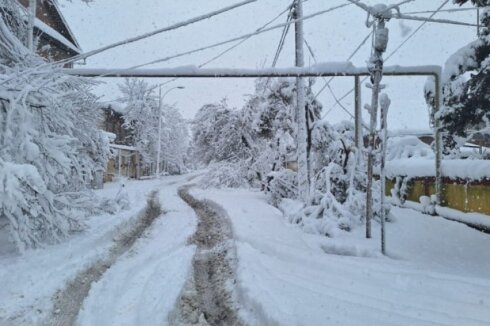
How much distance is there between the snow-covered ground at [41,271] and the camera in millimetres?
4227

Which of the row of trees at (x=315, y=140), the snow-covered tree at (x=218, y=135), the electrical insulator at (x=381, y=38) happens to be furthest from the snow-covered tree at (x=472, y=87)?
the snow-covered tree at (x=218, y=135)

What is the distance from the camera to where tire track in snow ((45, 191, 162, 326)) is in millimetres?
4199

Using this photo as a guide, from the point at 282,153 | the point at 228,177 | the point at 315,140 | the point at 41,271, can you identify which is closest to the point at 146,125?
the point at 228,177

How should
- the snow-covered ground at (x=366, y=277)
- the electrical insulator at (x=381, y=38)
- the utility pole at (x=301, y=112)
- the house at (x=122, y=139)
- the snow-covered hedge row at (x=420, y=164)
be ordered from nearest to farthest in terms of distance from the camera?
the snow-covered ground at (x=366, y=277) → the electrical insulator at (x=381, y=38) → the snow-covered hedge row at (x=420, y=164) → the utility pole at (x=301, y=112) → the house at (x=122, y=139)

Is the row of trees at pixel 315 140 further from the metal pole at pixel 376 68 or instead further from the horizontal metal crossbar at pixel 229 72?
the horizontal metal crossbar at pixel 229 72

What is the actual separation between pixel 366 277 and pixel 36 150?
5.33 metres

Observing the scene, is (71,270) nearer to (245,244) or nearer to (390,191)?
(245,244)

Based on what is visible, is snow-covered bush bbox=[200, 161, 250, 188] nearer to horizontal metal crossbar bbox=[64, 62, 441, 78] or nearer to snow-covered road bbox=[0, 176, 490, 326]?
snow-covered road bbox=[0, 176, 490, 326]

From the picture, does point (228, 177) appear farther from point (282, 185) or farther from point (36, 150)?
point (36, 150)

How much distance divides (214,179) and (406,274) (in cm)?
2076

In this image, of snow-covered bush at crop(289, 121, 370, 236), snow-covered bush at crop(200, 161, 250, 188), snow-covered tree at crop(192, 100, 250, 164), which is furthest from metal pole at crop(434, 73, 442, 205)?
snow-covered tree at crop(192, 100, 250, 164)

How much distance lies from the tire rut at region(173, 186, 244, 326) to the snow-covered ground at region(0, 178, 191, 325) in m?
1.51

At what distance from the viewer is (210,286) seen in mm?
5355

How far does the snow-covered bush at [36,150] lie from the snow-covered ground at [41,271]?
0.34 meters
